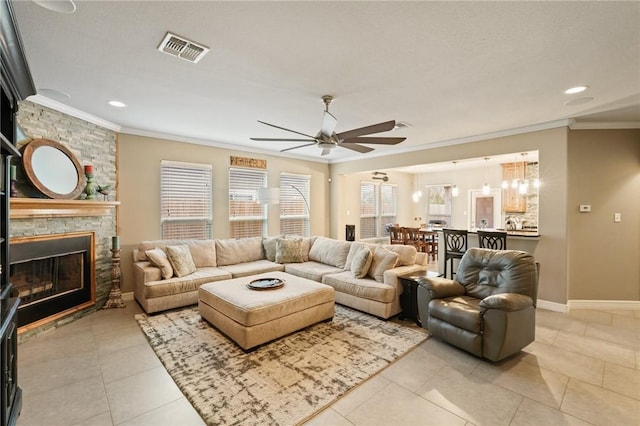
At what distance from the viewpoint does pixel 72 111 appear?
3678 mm

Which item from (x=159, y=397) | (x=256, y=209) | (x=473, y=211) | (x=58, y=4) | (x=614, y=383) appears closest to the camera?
(x=58, y=4)

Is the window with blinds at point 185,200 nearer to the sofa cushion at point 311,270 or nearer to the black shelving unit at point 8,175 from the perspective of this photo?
the sofa cushion at point 311,270

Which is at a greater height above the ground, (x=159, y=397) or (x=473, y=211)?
(x=473, y=211)

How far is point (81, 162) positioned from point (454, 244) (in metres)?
5.82

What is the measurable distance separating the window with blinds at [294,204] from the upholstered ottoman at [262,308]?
10.1 ft


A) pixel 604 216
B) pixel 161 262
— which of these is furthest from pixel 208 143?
pixel 604 216

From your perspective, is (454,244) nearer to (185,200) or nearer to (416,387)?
(416,387)

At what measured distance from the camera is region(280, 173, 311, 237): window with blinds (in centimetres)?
664

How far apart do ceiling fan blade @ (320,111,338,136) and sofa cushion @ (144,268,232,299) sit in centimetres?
269

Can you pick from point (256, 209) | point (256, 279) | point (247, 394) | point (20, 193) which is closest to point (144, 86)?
point (20, 193)

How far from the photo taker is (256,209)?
6.17 metres

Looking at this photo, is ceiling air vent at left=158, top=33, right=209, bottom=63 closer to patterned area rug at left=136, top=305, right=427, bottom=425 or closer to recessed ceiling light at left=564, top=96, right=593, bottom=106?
patterned area rug at left=136, top=305, right=427, bottom=425

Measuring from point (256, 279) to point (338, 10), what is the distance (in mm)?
3089

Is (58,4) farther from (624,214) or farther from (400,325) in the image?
(624,214)
